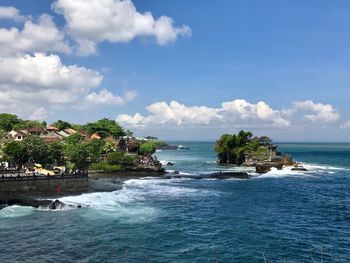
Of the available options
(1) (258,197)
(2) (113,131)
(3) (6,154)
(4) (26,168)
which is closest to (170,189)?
(1) (258,197)

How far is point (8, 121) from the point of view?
16300 cm

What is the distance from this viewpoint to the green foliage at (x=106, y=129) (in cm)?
16500

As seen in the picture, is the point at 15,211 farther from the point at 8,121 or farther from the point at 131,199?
the point at 8,121

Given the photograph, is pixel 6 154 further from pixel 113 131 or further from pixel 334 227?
pixel 113 131

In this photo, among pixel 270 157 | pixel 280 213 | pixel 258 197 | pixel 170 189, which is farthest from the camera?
pixel 270 157

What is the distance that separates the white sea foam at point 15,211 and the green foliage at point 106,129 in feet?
368

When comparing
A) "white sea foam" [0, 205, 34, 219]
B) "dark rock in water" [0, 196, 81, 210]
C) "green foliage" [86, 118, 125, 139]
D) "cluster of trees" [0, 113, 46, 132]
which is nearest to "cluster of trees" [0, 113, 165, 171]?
"dark rock in water" [0, 196, 81, 210]

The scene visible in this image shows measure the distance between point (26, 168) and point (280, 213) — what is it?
5207cm

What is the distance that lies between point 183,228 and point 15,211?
2325cm

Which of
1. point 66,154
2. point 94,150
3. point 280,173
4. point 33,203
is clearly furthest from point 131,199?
point 280,173

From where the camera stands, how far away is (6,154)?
267ft

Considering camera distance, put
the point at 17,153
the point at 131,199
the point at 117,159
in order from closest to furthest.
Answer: the point at 131,199, the point at 17,153, the point at 117,159

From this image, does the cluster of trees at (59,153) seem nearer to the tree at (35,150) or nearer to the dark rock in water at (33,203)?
the tree at (35,150)

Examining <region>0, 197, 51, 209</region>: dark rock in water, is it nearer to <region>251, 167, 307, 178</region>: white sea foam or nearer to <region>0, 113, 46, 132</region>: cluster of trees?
<region>251, 167, 307, 178</region>: white sea foam
